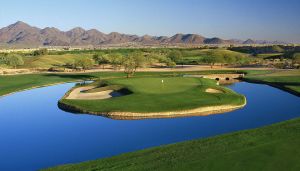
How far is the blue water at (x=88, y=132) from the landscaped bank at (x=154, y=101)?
6.70 ft

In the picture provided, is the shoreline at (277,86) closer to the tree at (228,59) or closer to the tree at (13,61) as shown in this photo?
the tree at (228,59)

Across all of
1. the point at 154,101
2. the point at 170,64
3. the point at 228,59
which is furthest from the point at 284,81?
the point at 170,64

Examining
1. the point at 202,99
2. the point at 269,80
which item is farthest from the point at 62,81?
the point at 269,80

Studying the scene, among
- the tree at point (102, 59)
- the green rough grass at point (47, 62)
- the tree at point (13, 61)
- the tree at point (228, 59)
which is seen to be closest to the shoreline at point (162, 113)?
the tree at point (228, 59)

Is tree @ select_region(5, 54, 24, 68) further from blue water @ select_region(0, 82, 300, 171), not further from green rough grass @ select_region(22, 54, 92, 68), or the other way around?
blue water @ select_region(0, 82, 300, 171)

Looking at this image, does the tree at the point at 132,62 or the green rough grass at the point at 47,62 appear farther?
the green rough grass at the point at 47,62

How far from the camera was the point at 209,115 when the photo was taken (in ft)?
186

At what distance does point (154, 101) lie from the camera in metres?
61.1

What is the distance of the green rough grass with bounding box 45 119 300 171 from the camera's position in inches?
1117

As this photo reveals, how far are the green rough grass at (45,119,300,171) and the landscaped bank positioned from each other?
1843cm

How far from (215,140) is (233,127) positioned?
11.5 m

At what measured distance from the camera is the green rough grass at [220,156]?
28.4 meters

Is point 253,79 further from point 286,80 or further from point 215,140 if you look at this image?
point 215,140

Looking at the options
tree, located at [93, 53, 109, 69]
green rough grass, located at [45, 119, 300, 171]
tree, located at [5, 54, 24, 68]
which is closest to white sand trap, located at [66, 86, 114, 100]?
green rough grass, located at [45, 119, 300, 171]
